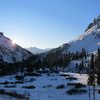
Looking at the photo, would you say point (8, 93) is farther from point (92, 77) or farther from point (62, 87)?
point (92, 77)

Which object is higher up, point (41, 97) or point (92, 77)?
point (92, 77)

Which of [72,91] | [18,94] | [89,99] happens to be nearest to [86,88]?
[72,91]

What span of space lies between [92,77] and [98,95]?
6487 millimetres

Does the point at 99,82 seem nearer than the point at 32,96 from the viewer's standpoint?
No

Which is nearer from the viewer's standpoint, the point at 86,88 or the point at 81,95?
the point at 81,95

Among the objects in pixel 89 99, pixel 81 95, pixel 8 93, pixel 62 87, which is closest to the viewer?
pixel 89 99

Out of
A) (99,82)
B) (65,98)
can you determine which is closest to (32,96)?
(65,98)

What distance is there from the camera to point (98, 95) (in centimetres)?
10381

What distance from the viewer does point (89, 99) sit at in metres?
98.3

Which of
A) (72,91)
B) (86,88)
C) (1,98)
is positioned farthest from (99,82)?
(1,98)

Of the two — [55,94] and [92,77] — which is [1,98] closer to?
[55,94]

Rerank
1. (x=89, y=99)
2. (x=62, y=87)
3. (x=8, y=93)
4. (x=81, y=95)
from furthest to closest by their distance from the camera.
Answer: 1. (x=62, y=87)
2. (x=8, y=93)
3. (x=81, y=95)
4. (x=89, y=99)

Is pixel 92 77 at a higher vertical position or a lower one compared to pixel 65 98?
higher

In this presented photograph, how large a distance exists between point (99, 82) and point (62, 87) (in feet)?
52.0
